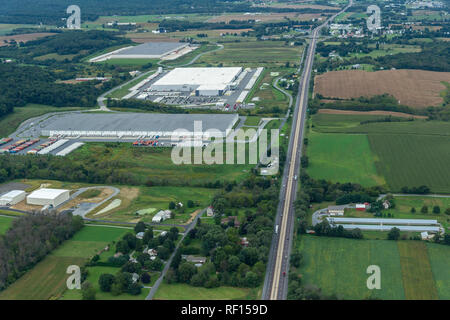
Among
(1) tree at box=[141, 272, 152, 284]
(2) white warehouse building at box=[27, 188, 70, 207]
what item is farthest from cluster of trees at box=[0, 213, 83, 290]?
(1) tree at box=[141, 272, 152, 284]

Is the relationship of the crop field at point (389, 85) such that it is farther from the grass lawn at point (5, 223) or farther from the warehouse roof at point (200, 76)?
the grass lawn at point (5, 223)

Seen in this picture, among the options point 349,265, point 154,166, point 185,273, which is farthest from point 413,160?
point 185,273

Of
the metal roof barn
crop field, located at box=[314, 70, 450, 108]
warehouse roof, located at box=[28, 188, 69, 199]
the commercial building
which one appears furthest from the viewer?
crop field, located at box=[314, 70, 450, 108]

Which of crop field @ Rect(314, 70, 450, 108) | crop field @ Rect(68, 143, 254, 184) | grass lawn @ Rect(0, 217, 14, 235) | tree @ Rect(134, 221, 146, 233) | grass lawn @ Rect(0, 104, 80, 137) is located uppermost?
crop field @ Rect(314, 70, 450, 108)

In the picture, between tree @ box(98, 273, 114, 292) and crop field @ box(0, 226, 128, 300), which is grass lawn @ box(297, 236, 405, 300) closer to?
tree @ box(98, 273, 114, 292)

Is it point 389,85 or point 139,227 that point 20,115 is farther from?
point 389,85

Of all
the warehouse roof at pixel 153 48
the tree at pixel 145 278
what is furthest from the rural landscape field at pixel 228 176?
the warehouse roof at pixel 153 48
